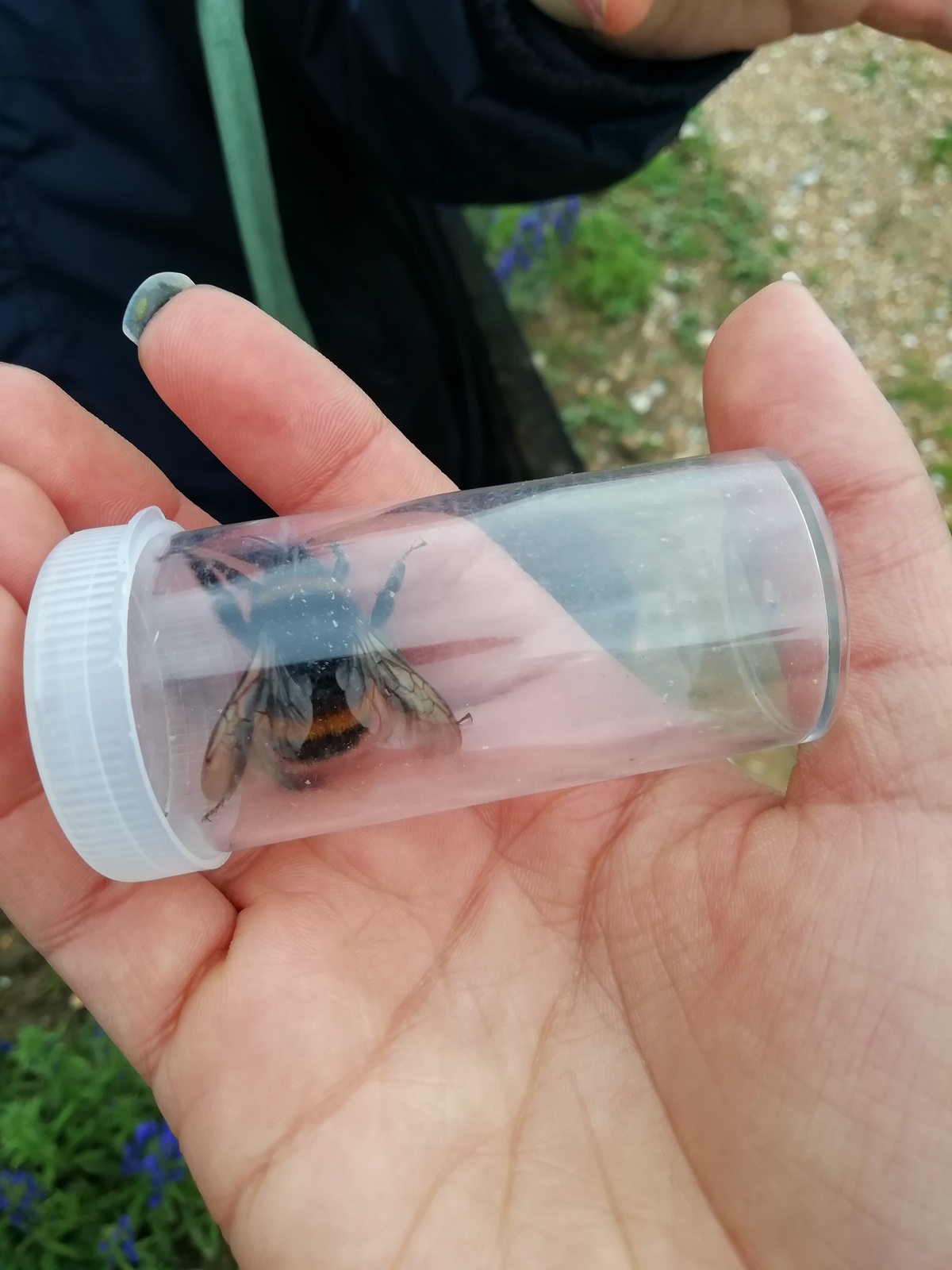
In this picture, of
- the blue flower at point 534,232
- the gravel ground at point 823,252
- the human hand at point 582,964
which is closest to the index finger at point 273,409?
the human hand at point 582,964

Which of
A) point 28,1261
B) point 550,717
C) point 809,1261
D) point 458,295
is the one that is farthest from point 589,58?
point 28,1261

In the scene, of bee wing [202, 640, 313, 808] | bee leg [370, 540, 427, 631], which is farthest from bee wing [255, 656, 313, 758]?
bee leg [370, 540, 427, 631]

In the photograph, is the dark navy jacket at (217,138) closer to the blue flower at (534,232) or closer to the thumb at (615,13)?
the thumb at (615,13)

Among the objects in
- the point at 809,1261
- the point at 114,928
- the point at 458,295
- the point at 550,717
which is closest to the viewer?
the point at 809,1261

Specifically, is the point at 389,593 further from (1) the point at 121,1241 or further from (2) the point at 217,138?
(1) the point at 121,1241

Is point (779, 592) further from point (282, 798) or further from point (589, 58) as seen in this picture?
point (589, 58)

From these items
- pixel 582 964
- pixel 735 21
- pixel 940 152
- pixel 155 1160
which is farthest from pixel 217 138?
pixel 940 152
